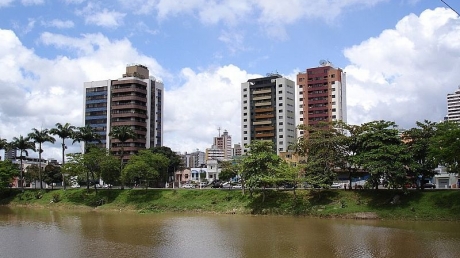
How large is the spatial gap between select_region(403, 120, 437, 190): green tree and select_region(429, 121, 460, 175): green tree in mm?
1441

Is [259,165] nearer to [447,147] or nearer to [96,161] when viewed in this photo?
[447,147]

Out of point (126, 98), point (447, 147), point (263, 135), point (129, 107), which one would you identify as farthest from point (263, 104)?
point (447, 147)

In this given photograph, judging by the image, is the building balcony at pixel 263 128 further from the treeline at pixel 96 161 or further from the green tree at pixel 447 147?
the green tree at pixel 447 147

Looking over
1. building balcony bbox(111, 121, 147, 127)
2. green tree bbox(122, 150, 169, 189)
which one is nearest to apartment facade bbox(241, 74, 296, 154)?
building balcony bbox(111, 121, 147, 127)

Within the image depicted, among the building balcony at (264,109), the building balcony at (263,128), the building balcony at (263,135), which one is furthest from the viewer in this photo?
the building balcony at (263,128)

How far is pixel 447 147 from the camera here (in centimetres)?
4894

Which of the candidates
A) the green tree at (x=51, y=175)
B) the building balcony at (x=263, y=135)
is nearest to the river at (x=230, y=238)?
the green tree at (x=51, y=175)

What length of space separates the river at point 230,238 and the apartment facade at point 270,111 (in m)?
86.0

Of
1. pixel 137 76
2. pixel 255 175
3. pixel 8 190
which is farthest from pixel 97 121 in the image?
pixel 255 175

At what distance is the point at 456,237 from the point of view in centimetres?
3750

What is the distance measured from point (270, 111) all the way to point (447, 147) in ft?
301

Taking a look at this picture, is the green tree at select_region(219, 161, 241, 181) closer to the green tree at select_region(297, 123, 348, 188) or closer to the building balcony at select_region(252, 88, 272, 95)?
the green tree at select_region(297, 123, 348, 188)

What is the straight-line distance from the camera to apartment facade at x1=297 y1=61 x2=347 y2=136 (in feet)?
438

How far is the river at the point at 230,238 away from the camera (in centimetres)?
3103
